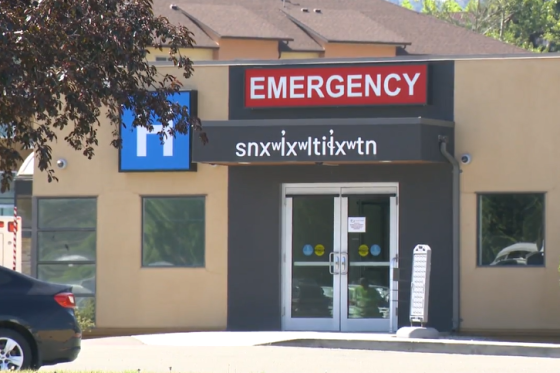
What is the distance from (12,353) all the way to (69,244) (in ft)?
25.7

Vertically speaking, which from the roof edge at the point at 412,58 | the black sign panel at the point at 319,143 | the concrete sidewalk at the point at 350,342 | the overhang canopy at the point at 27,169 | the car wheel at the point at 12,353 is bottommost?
the concrete sidewalk at the point at 350,342

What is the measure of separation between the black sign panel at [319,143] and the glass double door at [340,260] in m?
1.50

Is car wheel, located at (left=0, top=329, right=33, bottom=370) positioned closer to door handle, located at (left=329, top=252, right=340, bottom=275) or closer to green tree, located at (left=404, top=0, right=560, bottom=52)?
door handle, located at (left=329, top=252, right=340, bottom=275)

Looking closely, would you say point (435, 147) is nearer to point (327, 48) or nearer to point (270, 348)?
point (270, 348)

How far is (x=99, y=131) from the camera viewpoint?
19.6 m

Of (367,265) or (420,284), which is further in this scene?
(367,265)

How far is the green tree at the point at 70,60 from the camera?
9312mm

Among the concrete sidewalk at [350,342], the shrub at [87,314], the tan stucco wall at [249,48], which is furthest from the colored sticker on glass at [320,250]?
the tan stucco wall at [249,48]

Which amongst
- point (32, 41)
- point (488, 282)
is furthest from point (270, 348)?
point (32, 41)

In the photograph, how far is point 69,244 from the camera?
Answer: 19.8m

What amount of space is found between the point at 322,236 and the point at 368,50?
17.8 m

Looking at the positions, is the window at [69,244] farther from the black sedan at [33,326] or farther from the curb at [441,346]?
the black sedan at [33,326]

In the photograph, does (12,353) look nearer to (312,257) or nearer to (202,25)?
(312,257)

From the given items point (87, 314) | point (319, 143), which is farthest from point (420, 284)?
point (87, 314)
